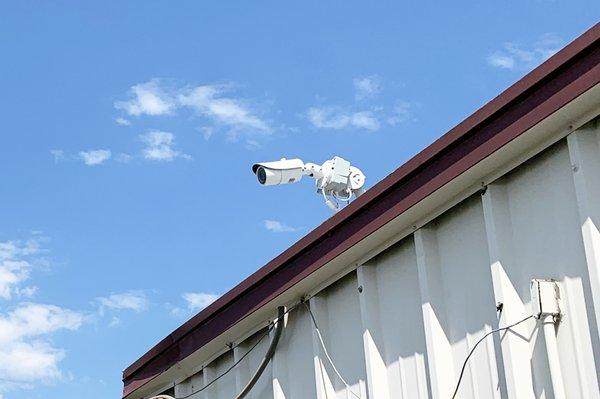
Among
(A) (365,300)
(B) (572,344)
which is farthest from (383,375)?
(B) (572,344)

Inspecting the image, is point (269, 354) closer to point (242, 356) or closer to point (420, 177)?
Answer: point (242, 356)

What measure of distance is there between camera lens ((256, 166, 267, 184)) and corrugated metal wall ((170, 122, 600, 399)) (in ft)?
5.60

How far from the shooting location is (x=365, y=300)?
278 inches

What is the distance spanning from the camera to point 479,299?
6.18 metres

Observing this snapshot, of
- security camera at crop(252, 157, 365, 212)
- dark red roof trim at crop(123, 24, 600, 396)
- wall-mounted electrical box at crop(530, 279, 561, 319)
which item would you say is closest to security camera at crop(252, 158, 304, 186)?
security camera at crop(252, 157, 365, 212)

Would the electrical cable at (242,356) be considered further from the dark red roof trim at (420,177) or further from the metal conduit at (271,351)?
the dark red roof trim at (420,177)

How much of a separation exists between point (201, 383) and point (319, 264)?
Result: 8.36ft

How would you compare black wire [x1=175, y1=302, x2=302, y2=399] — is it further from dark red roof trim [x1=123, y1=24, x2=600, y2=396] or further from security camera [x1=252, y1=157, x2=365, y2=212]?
security camera [x1=252, y1=157, x2=365, y2=212]

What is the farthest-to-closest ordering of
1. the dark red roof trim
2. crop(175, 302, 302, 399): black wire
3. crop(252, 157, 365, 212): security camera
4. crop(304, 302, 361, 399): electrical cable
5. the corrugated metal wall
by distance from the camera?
crop(252, 157, 365, 212): security camera
crop(175, 302, 302, 399): black wire
crop(304, 302, 361, 399): electrical cable
the corrugated metal wall
the dark red roof trim

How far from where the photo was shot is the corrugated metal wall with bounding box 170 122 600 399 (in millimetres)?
5551

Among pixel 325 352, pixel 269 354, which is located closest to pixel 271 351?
pixel 269 354

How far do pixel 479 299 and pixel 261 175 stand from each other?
338cm

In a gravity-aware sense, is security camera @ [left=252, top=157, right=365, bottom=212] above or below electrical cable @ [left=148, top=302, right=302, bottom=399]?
above

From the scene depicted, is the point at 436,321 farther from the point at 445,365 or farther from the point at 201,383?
the point at 201,383
